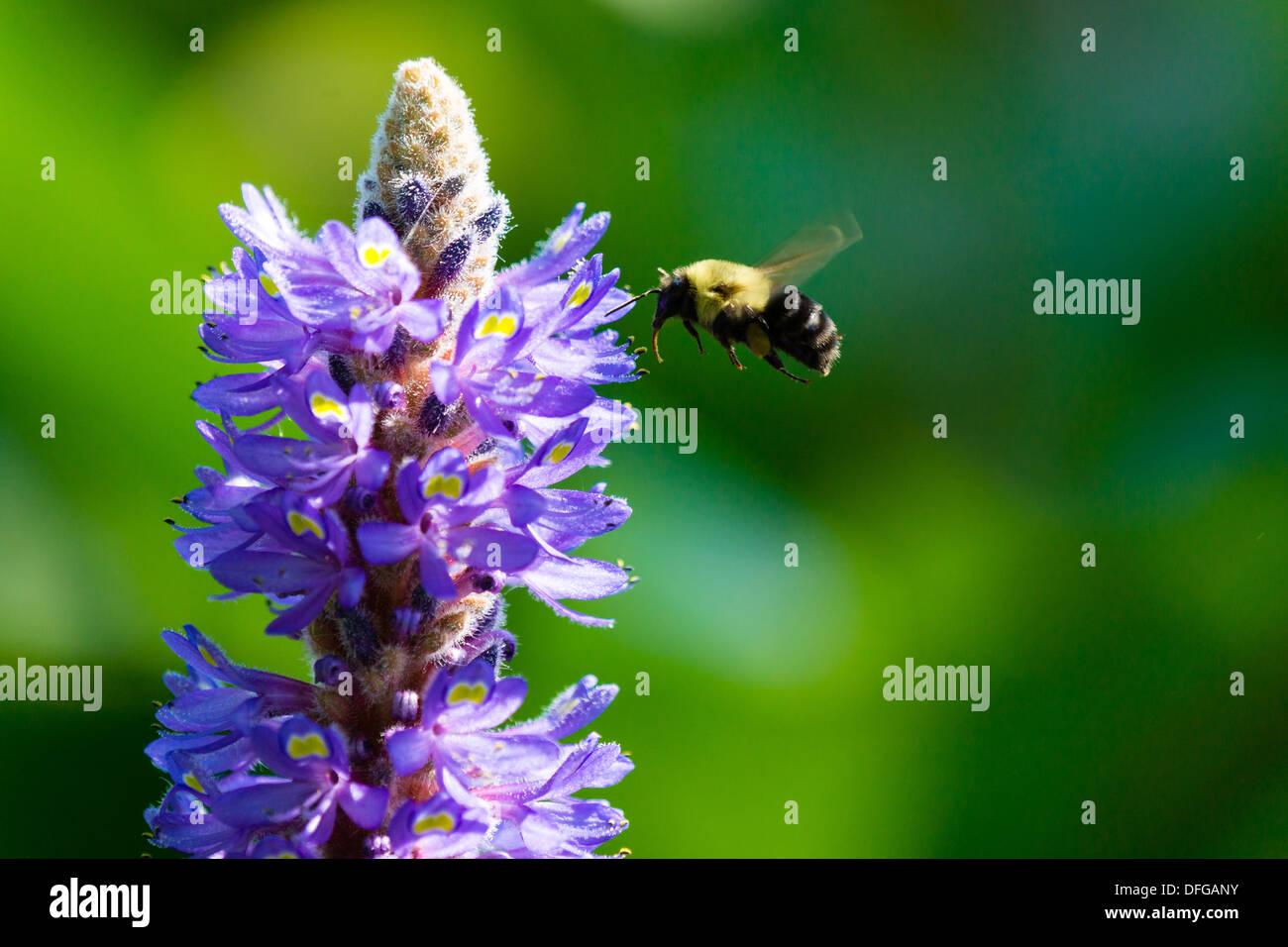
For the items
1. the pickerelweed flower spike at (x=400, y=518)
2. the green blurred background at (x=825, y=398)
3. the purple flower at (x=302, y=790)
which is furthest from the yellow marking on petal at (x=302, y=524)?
the green blurred background at (x=825, y=398)

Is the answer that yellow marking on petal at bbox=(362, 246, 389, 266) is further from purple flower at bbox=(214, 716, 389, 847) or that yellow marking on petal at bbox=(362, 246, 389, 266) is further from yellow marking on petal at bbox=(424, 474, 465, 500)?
purple flower at bbox=(214, 716, 389, 847)

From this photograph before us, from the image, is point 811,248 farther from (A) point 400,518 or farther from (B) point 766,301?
(A) point 400,518

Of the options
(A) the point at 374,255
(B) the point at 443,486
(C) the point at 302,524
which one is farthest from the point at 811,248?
(C) the point at 302,524

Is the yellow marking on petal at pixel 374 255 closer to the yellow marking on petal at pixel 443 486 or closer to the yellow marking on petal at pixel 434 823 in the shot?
the yellow marking on petal at pixel 443 486

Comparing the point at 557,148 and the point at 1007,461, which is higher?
the point at 557,148

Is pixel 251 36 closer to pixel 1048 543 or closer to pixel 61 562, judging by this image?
pixel 61 562

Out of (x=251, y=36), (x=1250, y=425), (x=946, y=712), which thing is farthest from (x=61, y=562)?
(x=1250, y=425)
